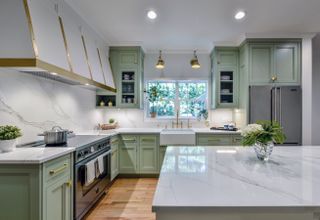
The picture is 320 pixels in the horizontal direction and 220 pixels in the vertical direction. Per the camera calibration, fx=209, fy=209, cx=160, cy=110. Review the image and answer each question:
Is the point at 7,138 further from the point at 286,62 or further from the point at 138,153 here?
the point at 286,62

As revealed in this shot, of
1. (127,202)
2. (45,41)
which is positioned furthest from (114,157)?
(45,41)

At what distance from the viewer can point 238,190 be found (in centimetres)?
108

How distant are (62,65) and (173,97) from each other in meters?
3.00

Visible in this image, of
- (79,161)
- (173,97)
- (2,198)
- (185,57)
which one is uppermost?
(185,57)

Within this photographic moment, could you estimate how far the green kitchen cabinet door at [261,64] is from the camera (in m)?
3.95

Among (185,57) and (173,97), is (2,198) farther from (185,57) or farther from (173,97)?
(185,57)

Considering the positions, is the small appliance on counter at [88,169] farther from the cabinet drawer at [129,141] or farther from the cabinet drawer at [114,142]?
the cabinet drawer at [129,141]


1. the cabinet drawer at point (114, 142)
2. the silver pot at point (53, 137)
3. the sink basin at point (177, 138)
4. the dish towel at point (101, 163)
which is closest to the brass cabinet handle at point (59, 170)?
the silver pot at point (53, 137)

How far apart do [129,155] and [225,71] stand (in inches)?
104

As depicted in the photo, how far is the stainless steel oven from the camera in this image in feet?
7.52

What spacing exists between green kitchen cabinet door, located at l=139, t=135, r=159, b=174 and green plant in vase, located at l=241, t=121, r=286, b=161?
253 cm

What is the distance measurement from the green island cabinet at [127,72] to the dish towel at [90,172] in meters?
1.96

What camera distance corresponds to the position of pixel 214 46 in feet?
14.4

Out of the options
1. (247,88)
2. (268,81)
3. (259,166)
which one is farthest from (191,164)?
(268,81)
